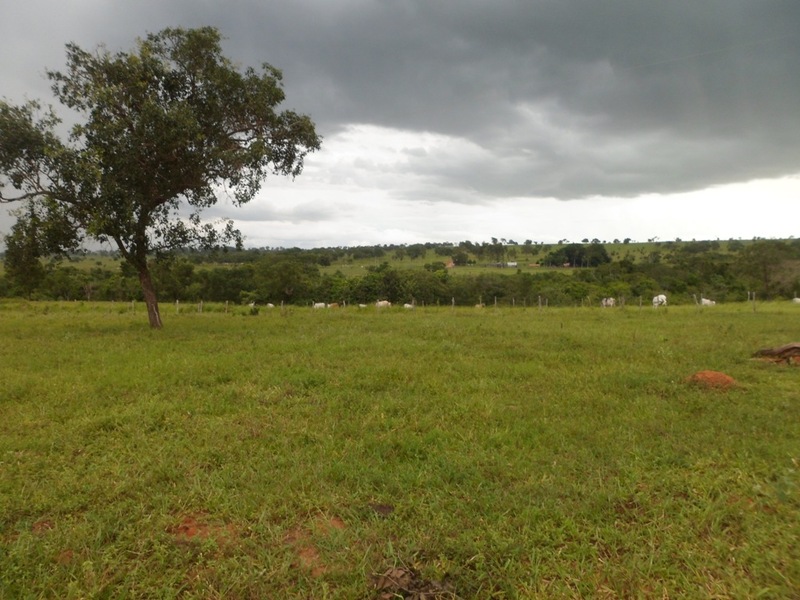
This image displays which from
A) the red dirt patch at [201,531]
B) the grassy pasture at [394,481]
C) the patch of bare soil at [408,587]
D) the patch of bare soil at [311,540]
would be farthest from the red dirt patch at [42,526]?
the patch of bare soil at [408,587]

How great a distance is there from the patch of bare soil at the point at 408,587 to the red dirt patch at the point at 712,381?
6.80 m

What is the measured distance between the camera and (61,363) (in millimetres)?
10008

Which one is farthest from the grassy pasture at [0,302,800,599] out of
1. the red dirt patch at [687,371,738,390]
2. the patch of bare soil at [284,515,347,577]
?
the red dirt patch at [687,371,738,390]

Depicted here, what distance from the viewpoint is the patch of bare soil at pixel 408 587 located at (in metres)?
3.00

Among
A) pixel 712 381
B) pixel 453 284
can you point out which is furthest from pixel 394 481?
pixel 453 284

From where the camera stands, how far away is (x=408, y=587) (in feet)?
10.1

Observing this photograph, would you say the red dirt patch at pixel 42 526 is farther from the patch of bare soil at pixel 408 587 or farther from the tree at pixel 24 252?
Answer: the tree at pixel 24 252

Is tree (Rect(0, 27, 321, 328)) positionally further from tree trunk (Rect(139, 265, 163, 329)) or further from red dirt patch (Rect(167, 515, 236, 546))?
red dirt patch (Rect(167, 515, 236, 546))

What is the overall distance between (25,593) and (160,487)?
142 cm

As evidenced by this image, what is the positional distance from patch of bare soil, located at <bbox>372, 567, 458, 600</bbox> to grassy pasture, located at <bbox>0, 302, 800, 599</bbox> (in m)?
0.03

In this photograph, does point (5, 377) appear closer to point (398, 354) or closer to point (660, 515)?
point (398, 354)

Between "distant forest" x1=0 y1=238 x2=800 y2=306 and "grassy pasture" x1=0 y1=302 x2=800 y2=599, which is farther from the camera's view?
"distant forest" x1=0 y1=238 x2=800 y2=306

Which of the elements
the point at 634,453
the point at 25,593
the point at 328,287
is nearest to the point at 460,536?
the point at 634,453

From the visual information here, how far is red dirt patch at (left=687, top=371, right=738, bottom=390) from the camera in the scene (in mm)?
7875
